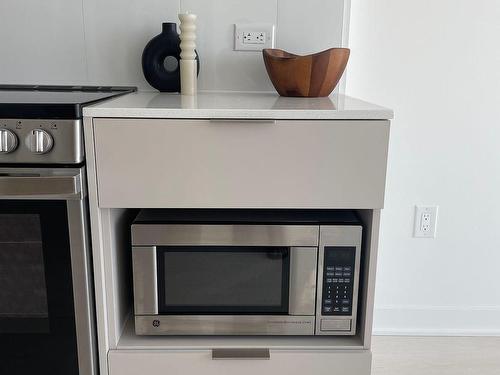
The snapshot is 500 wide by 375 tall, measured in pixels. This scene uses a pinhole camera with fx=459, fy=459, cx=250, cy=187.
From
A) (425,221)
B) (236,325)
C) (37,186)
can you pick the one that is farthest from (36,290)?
(425,221)

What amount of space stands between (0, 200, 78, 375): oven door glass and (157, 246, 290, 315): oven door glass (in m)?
0.24

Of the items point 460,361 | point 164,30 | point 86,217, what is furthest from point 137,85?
point 460,361

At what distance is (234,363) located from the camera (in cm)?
118

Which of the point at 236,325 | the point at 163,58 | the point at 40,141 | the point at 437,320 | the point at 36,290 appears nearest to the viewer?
the point at 40,141

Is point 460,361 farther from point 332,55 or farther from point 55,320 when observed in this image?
point 55,320

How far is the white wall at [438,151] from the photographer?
1.58 metres

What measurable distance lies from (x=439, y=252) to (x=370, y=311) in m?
0.72

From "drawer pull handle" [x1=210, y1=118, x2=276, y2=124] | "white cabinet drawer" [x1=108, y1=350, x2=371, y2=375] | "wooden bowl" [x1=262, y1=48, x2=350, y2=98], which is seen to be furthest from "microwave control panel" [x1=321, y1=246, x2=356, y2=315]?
"wooden bowl" [x1=262, y1=48, x2=350, y2=98]

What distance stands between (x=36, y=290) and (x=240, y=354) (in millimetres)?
527

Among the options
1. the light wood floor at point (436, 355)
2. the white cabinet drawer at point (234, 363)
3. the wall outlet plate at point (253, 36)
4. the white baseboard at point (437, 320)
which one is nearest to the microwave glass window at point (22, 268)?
the white cabinet drawer at point (234, 363)

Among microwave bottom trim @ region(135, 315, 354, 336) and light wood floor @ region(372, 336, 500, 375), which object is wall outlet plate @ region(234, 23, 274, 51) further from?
light wood floor @ region(372, 336, 500, 375)

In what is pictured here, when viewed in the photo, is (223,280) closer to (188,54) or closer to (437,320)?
(188,54)

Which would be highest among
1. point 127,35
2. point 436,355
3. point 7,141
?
point 127,35

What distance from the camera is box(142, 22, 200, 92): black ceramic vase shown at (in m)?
1.47
